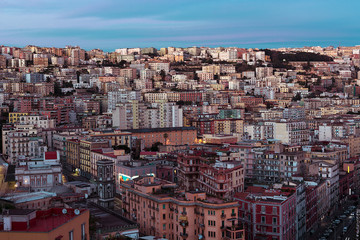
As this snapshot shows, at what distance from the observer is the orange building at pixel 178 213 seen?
1805cm

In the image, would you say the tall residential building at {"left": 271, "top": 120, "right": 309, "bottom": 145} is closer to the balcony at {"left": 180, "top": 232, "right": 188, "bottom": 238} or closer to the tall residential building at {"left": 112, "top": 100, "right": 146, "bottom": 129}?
the tall residential building at {"left": 112, "top": 100, "right": 146, "bottom": 129}

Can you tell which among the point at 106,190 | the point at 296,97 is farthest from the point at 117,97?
the point at 106,190

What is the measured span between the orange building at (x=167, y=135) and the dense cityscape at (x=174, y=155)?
8cm

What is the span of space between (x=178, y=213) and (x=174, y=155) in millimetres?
13404

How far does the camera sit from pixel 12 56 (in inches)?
3770

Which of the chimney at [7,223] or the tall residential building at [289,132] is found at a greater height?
the chimney at [7,223]

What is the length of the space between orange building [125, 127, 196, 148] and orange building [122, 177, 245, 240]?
2129 cm

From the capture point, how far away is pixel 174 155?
32.4m

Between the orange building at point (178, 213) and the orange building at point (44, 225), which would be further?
the orange building at point (178, 213)

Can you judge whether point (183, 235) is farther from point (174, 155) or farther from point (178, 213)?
point (174, 155)

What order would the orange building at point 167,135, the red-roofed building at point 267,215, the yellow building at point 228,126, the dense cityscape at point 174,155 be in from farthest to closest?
the yellow building at point 228,126 → the orange building at point 167,135 → the red-roofed building at point 267,215 → the dense cityscape at point 174,155

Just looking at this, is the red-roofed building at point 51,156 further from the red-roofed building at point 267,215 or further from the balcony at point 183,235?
the balcony at point 183,235

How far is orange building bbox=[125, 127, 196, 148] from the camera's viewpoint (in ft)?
143

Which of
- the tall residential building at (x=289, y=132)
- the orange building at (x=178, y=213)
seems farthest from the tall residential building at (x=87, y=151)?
the tall residential building at (x=289, y=132)
